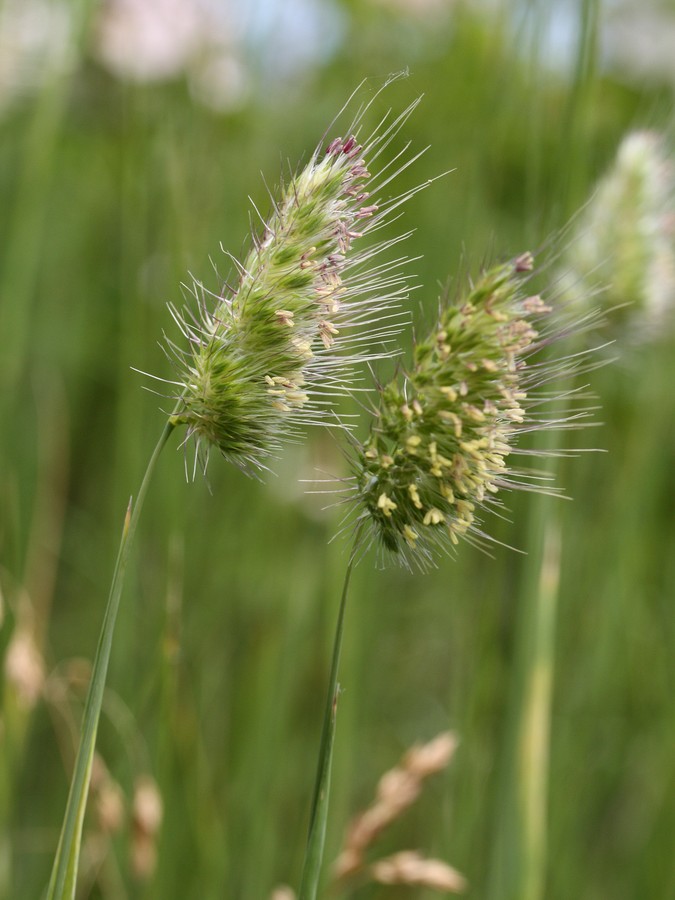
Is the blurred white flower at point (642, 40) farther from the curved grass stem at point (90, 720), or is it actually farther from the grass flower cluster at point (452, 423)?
the curved grass stem at point (90, 720)

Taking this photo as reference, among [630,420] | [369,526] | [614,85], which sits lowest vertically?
[369,526]

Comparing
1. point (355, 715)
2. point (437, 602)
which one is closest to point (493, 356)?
point (355, 715)

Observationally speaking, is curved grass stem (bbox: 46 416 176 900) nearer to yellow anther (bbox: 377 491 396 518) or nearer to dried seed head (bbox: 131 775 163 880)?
yellow anther (bbox: 377 491 396 518)

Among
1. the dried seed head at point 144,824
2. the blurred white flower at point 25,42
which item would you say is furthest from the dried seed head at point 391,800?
the blurred white flower at point 25,42

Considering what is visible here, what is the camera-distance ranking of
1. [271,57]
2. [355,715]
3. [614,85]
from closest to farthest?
[355,715], [271,57], [614,85]

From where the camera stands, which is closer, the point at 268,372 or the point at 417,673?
the point at 268,372

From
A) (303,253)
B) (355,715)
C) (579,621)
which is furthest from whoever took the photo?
(579,621)

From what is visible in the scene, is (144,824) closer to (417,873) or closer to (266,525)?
(417,873)

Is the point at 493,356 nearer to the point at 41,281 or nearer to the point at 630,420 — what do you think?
the point at 630,420
